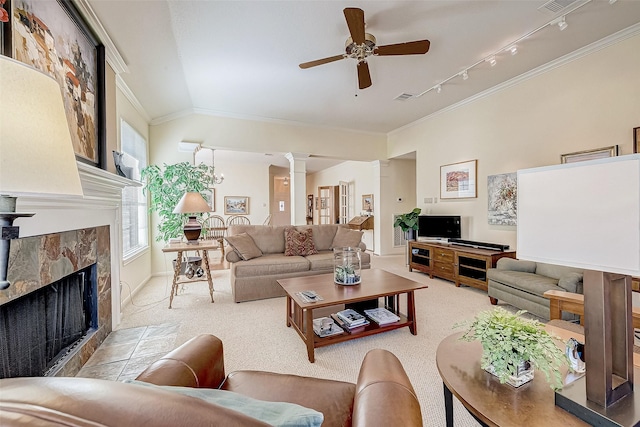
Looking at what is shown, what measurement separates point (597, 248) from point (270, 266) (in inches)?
123

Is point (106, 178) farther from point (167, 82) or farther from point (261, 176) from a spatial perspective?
point (261, 176)

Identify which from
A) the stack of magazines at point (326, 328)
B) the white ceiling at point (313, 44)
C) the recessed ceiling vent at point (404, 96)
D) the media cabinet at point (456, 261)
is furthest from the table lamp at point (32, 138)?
the recessed ceiling vent at point (404, 96)

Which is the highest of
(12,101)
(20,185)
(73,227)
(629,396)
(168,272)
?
(12,101)

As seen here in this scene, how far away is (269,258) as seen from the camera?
3.70 meters

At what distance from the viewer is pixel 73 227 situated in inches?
74.0

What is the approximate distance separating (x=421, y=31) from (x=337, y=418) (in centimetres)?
326

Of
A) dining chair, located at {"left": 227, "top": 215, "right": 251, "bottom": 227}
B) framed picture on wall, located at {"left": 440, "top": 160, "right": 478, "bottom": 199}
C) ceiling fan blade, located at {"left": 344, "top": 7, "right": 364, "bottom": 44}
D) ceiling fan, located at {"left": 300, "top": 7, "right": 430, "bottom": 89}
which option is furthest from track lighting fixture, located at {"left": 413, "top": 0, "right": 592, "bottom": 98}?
dining chair, located at {"left": 227, "top": 215, "right": 251, "bottom": 227}

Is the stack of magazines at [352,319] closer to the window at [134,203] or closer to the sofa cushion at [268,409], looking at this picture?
the sofa cushion at [268,409]

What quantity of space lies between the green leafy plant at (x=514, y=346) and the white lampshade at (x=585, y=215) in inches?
13.9

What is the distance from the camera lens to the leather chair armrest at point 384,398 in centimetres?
76

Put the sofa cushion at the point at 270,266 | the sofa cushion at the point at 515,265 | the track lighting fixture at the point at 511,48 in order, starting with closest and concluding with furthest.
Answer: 1. the track lighting fixture at the point at 511,48
2. the sofa cushion at the point at 515,265
3. the sofa cushion at the point at 270,266

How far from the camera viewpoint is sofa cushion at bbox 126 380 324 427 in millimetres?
552

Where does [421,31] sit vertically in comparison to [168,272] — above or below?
above

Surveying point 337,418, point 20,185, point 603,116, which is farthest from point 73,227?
point 603,116
